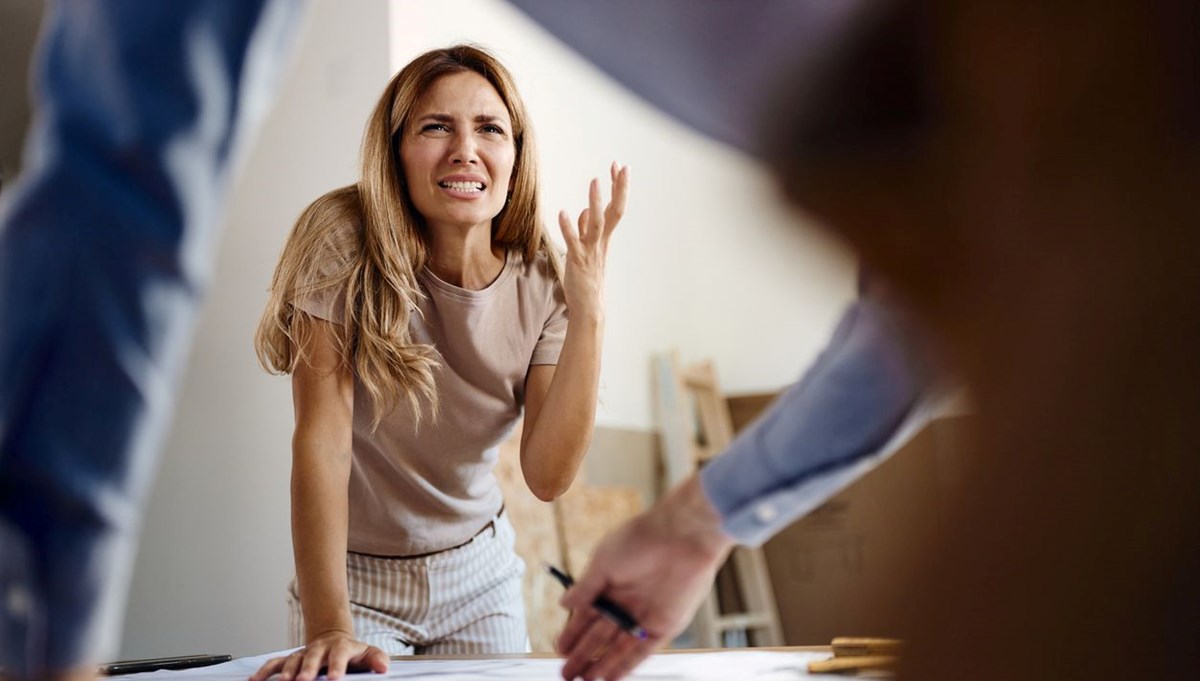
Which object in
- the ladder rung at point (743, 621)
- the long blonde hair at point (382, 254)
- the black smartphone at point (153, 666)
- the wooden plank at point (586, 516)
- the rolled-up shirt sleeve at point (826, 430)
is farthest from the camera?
the ladder rung at point (743, 621)

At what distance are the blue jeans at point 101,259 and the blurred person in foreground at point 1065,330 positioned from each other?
0.90 feet

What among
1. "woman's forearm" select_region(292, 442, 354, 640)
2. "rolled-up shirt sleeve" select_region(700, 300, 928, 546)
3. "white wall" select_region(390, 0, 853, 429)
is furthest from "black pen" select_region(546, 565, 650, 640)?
"white wall" select_region(390, 0, 853, 429)

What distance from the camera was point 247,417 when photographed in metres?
2.95

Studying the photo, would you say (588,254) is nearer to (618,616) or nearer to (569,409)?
(569,409)

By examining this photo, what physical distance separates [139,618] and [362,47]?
169 cm

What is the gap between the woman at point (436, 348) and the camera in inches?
61.7

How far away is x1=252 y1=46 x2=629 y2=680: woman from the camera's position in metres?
1.57

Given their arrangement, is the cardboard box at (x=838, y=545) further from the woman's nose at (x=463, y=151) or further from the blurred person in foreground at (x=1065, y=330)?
the blurred person in foreground at (x=1065, y=330)

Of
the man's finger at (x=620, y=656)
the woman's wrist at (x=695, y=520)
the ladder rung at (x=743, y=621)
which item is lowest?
the man's finger at (x=620, y=656)

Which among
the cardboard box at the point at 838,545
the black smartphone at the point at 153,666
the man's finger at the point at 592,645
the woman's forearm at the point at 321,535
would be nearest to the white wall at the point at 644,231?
the cardboard box at the point at 838,545

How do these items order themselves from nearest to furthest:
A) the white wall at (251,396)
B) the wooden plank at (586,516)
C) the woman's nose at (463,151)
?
the woman's nose at (463,151), the white wall at (251,396), the wooden plank at (586,516)

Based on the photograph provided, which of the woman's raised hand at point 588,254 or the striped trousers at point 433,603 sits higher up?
the woman's raised hand at point 588,254

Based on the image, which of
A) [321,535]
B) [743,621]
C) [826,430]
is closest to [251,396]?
[321,535]

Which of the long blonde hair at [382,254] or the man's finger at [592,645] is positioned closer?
the man's finger at [592,645]
